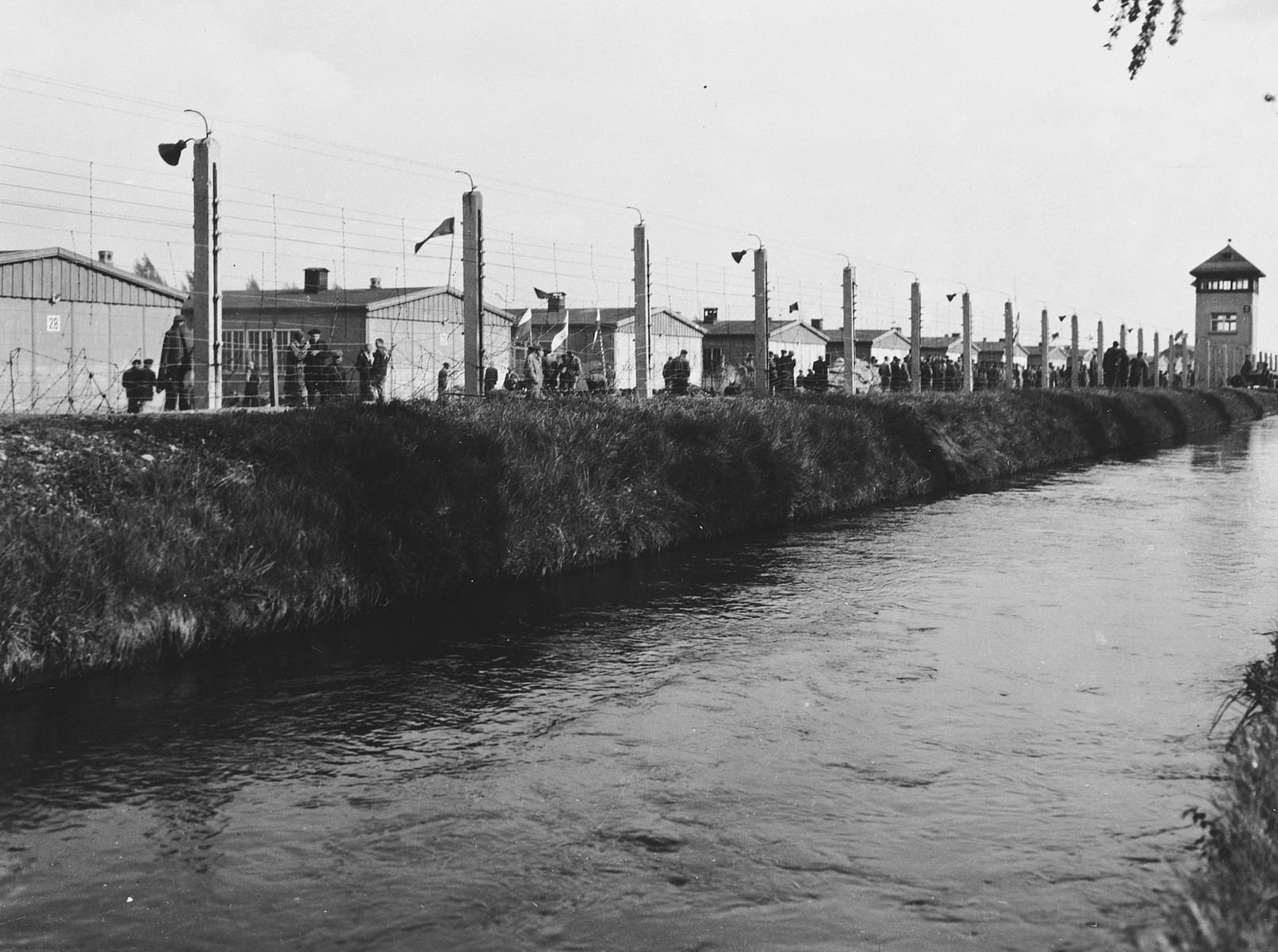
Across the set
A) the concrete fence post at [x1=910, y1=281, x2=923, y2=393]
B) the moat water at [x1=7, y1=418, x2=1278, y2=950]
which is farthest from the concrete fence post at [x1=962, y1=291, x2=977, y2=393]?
the moat water at [x1=7, y1=418, x2=1278, y2=950]

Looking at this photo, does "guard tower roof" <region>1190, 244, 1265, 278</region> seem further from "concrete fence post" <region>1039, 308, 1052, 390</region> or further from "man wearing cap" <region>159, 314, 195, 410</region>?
"man wearing cap" <region>159, 314, 195, 410</region>

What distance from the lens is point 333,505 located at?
1283 centimetres

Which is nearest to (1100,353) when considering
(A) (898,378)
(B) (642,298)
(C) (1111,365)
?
(C) (1111,365)

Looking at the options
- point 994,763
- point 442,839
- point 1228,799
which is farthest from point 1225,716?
point 442,839

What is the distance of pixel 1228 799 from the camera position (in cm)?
648

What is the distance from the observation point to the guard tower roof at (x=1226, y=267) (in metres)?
94.7

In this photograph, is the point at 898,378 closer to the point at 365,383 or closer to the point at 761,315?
the point at 761,315

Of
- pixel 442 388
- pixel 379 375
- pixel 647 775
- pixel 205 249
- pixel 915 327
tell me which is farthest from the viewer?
pixel 915 327

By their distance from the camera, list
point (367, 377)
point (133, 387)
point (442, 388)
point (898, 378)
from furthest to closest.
Result: point (898, 378), point (367, 377), point (133, 387), point (442, 388)

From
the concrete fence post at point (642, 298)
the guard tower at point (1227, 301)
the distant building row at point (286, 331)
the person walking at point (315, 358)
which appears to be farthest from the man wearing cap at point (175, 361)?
the guard tower at point (1227, 301)

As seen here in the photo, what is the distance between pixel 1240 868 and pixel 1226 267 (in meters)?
98.8

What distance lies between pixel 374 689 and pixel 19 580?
8.21 feet

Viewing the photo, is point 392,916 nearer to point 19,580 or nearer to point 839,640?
point 19,580

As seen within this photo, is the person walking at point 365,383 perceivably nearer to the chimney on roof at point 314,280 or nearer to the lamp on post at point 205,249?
the lamp on post at point 205,249
